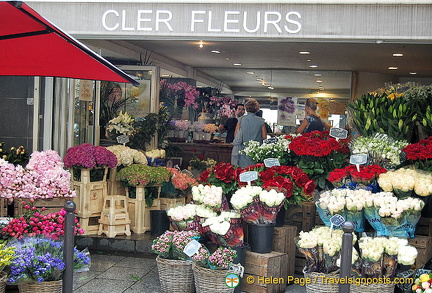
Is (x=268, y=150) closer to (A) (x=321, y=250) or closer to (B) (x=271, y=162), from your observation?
(B) (x=271, y=162)

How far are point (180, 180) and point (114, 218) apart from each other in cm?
101

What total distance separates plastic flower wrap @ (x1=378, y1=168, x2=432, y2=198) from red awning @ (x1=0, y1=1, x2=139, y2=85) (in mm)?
2425

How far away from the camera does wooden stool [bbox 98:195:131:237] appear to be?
7.22 meters

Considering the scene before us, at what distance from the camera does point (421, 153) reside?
560 cm

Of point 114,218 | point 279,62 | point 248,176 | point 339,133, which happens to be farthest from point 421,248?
point 279,62

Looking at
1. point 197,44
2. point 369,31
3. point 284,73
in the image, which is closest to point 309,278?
point 369,31

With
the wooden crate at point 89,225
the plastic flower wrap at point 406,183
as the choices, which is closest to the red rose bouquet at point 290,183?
the plastic flower wrap at point 406,183

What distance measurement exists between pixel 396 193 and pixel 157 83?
22.1 ft

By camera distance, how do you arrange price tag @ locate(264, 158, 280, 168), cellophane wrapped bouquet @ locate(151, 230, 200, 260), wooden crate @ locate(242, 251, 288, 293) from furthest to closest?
price tag @ locate(264, 158, 280, 168), wooden crate @ locate(242, 251, 288, 293), cellophane wrapped bouquet @ locate(151, 230, 200, 260)

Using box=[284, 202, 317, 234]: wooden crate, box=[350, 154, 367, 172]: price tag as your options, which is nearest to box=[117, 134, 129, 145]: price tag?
box=[284, 202, 317, 234]: wooden crate

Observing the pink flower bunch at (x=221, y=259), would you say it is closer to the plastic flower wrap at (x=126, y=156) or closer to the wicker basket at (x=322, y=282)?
the wicker basket at (x=322, y=282)

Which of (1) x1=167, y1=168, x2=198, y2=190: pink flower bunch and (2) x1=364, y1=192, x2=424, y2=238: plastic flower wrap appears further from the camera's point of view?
(1) x1=167, y1=168, x2=198, y2=190: pink flower bunch

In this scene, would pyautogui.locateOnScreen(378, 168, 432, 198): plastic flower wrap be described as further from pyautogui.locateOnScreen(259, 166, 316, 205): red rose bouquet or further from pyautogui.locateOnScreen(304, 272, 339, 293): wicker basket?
pyautogui.locateOnScreen(304, 272, 339, 293): wicker basket

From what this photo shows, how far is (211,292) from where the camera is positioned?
17.0 ft
